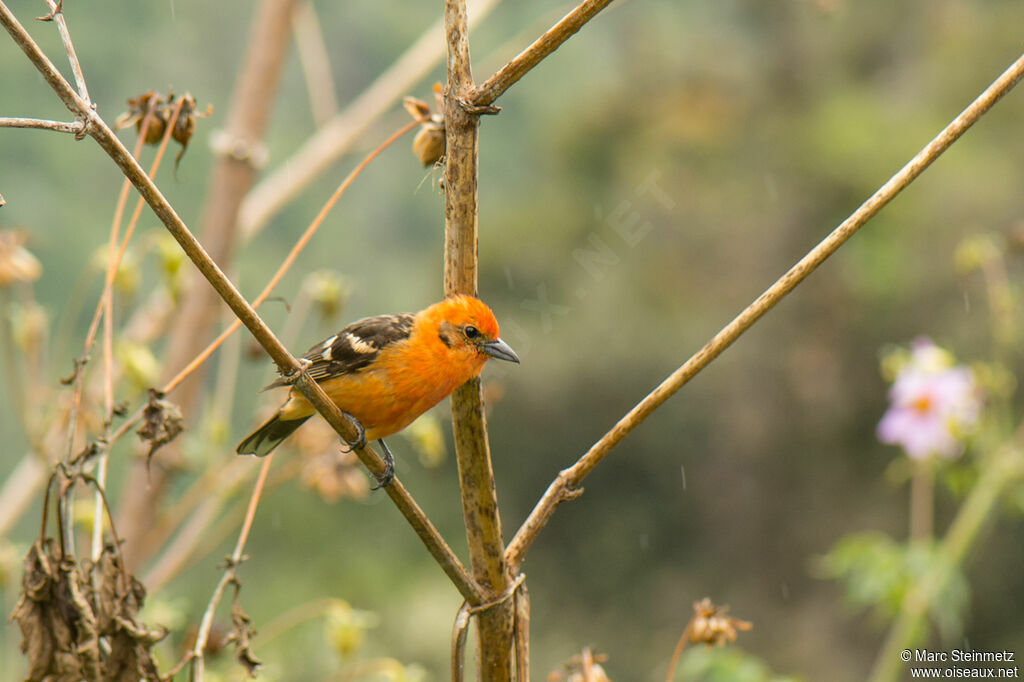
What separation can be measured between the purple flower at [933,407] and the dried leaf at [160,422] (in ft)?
6.17

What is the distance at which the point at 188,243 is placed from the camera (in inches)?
34.4

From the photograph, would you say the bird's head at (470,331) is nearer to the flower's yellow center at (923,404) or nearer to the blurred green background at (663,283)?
the flower's yellow center at (923,404)

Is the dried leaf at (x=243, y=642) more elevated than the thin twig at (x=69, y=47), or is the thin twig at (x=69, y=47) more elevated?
the thin twig at (x=69, y=47)

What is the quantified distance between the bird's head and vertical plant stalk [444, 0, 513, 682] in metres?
0.26

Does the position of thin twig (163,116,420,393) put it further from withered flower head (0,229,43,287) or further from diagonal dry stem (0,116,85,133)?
withered flower head (0,229,43,287)

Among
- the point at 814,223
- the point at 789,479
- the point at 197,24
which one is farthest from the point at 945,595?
the point at 197,24

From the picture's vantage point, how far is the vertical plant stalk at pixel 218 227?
2.21m

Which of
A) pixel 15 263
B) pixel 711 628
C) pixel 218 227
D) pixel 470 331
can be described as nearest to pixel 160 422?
pixel 470 331

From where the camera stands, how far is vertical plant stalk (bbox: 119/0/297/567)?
2207 mm

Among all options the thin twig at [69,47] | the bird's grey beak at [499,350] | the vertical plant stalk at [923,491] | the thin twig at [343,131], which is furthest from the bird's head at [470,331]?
the vertical plant stalk at [923,491]

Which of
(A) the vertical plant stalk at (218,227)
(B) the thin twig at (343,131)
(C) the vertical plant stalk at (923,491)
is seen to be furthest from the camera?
(B) the thin twig at (343,131)

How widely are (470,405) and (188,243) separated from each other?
388 millimetres

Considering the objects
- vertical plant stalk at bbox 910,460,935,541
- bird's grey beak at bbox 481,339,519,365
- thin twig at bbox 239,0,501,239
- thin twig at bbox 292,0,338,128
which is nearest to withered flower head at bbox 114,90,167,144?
bird's grey beak at bbox 481,339,519,365

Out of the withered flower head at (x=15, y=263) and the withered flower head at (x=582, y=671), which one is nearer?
the withered flower head at (x=582, y=671)
